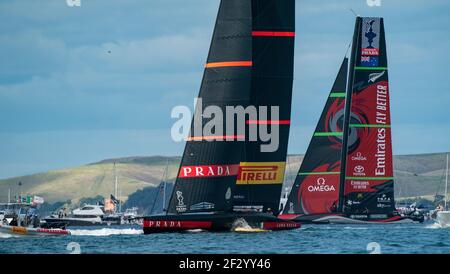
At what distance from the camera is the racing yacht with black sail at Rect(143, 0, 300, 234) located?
58250 mm

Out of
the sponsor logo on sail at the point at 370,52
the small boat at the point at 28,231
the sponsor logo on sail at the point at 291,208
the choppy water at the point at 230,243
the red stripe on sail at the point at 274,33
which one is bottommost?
the choppy water at the point at 230,243

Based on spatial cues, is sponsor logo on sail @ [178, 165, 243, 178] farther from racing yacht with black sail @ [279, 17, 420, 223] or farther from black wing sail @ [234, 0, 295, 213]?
racing yacht with black sail @ [279, 17, 420, 223]

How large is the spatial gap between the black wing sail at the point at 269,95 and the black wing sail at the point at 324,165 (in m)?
18.4

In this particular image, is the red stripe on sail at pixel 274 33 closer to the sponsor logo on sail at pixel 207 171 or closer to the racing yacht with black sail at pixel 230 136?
the racing yacht with black sail at pixel 230 136

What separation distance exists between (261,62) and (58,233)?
48.2 feet

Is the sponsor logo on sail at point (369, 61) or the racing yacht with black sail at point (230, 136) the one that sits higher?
the sponsor logo on sail at point (369, 61)

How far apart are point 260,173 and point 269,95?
4.29m

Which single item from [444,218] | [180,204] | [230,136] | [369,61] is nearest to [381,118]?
[369,61]

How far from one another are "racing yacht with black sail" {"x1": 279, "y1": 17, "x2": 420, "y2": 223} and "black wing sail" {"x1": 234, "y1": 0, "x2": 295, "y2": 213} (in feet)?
60.7

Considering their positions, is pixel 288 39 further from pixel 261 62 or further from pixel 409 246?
pixel 409 246

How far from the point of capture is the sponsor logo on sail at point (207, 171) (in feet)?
192

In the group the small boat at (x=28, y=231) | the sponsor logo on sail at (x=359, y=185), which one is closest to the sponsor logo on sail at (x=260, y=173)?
the small boat at (x=28, y=231)

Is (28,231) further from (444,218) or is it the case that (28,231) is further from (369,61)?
(444,218)
